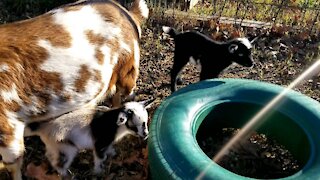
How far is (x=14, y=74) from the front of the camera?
3400 millimetres

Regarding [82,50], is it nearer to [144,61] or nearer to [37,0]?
[144,61]

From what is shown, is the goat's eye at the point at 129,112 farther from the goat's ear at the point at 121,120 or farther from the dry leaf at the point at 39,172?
the dry leaf at the point at 39,172

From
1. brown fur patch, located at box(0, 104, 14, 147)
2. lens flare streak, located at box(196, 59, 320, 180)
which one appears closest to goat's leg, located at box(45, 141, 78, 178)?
brown fur patch, located at box(0, 104, 14, 147)

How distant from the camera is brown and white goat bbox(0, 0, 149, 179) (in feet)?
11.2

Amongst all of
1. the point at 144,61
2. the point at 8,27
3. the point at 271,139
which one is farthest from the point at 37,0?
the point at 271,139

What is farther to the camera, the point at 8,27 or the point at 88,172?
the point at 88,172

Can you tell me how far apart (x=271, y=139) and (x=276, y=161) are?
0.21 metres

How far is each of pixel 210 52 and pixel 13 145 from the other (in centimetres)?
216

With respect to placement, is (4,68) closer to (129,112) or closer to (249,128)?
(129,112)

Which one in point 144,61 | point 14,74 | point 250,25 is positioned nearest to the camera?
point 14,74

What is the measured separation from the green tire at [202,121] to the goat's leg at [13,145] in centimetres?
102

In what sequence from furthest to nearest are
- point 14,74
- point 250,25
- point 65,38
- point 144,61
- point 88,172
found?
point 250,25 < point 144,61 < point 88,172 < point 65,38 < point 14,74

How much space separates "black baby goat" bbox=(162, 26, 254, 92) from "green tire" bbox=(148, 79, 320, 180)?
1.95 ft

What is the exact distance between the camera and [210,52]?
4613 mm
